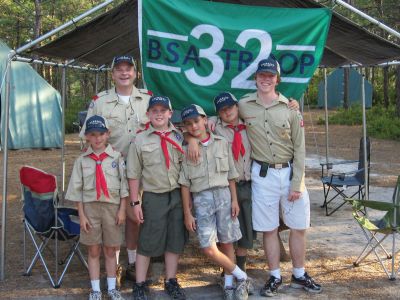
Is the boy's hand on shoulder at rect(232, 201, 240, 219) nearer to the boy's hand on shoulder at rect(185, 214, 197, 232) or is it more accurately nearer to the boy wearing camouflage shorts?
the boy wearing camouflage shorts

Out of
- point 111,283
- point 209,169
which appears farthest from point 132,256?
point 209,169

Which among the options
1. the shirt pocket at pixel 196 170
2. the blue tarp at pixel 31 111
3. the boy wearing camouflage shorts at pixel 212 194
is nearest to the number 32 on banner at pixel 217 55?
the boy wearing camouflage shorts at pixel 212 194

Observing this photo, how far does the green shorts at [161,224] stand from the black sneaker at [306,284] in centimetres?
107

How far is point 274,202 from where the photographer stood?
4.18m

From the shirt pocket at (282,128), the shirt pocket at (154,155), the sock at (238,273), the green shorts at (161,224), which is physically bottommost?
the sock at (238,273)

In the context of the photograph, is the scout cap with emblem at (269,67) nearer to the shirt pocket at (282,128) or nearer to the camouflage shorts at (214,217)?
the shirt pocket at (282,128)

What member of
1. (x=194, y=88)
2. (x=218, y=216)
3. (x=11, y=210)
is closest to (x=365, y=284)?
(x=218, y=216)

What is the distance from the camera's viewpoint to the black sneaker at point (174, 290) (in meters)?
4.09

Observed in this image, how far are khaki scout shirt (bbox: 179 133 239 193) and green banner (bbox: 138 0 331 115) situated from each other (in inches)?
29.1

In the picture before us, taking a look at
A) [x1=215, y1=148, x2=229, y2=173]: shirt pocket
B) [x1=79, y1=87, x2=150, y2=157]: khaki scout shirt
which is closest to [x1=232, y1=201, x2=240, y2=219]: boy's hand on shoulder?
[x1=215, y1=148, x2=229, y2=173]: shirt pocket

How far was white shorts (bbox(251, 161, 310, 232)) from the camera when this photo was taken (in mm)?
4145

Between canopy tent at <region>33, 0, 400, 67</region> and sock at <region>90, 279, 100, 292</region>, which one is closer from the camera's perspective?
sock at <region>90, 279, 100, 292</region>

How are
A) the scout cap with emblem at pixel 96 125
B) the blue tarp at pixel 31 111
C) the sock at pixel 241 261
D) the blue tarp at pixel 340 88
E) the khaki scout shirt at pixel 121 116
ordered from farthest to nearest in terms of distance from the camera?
the blue tarp at pixel 340 88 → the blue tarp at pixel 31 111 → the sock at pixel 241 261 → the khaki scout shirt at pixel 121 116 → the scout cap with emblem at pixel 96 125

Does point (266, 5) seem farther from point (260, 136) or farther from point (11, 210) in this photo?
point (11, 210)
